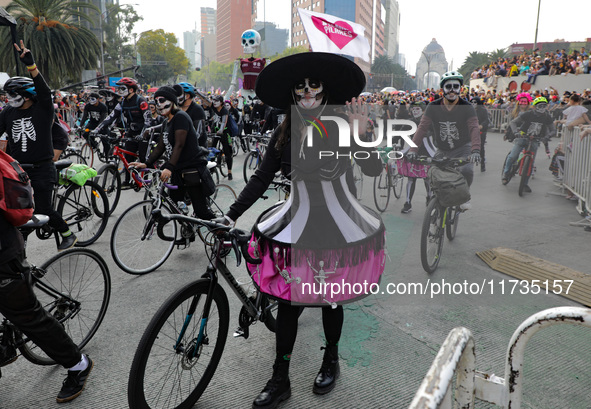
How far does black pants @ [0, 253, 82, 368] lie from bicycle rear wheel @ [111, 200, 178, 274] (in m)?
2.01

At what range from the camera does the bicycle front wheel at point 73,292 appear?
10.1 ft

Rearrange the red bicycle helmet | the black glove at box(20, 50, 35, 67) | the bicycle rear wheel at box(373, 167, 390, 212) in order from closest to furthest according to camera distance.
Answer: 1. the black glove at box(20, 50, 35, 67)
2. the bicycle rear wheel at box(373, 167, 390, 212)
3. the red bicycle helmet

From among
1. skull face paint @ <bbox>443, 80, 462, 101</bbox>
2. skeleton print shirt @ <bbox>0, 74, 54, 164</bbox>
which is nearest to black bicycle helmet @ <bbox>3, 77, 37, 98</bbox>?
skeleton print shirt @ <bbox>0, 74, 54, 164</bbox>

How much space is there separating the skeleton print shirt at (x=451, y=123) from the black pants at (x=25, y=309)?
17.1 feet

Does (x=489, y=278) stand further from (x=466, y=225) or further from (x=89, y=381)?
(x=89, y=381)

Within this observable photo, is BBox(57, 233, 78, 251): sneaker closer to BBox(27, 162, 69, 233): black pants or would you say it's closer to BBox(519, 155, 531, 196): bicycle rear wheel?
BBox(27, 162, 69, 233): black pants

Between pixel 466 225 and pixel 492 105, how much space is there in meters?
22.6

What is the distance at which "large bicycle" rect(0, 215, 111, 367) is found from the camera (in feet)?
9.25

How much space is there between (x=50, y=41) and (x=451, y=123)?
26.6 m

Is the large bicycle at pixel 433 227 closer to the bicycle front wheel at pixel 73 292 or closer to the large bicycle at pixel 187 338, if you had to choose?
the large bicycle at pixel 187 338

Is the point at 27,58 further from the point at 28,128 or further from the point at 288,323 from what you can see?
the point at 288,323

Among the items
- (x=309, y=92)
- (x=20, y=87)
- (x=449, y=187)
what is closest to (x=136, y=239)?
(x=20, y=87)

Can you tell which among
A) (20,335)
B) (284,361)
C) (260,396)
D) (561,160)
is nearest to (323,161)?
(284,361)

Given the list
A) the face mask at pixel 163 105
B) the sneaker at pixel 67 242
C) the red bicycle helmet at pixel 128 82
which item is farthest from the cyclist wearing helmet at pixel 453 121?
the red bicycle helmet at pixel 128 82
